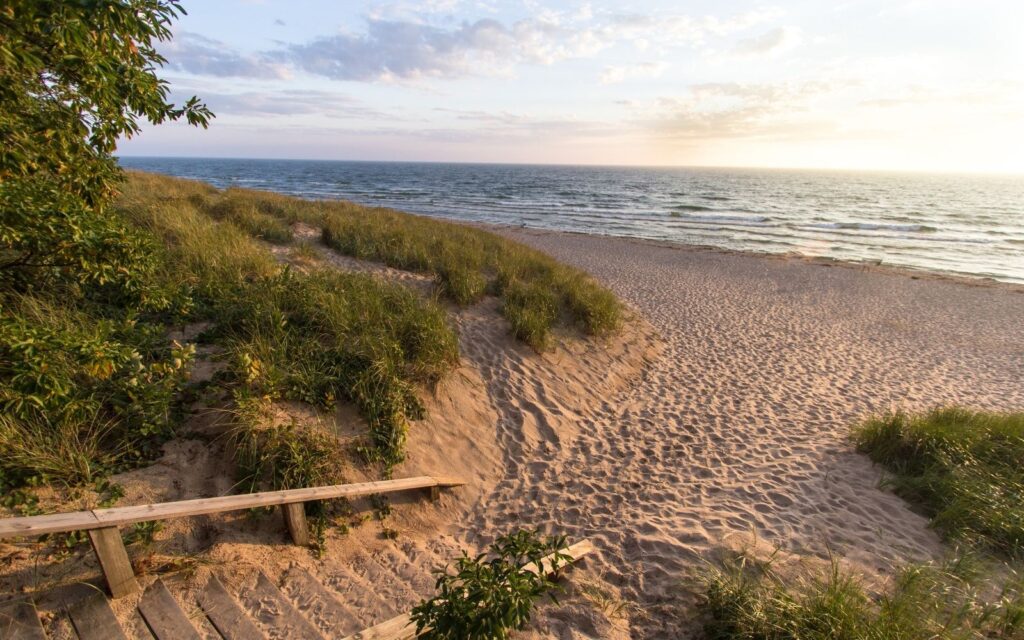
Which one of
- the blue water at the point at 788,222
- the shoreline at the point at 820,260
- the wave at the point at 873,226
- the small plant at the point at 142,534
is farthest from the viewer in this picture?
the wave at the point at 873,226

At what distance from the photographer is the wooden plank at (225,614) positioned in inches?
123

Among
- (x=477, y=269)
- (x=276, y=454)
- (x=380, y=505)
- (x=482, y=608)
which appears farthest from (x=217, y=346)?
(x=477, y=269)

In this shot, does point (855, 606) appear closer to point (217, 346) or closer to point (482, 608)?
point (482, 608)

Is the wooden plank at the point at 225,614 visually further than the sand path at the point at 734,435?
No

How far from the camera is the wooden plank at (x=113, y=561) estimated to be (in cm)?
286

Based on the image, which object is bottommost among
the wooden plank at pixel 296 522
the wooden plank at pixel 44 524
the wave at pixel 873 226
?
the wooden plank at pixel 296 522

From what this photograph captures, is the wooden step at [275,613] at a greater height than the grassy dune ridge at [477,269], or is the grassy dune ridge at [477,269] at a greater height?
the grassy dune ridge at [477,269]

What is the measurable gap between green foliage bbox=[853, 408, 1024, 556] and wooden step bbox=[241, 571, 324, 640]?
6553 millimetres

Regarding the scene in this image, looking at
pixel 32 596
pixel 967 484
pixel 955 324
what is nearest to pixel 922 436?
pixel 967 484

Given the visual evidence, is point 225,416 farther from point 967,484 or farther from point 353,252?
point 967,484

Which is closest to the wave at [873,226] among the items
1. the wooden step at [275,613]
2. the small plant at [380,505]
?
the small plant at [380,505]

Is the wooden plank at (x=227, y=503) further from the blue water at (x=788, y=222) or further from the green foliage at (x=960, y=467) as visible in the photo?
the blue water at (x=788, y=222)

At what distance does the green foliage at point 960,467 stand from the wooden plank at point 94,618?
25.0 ft

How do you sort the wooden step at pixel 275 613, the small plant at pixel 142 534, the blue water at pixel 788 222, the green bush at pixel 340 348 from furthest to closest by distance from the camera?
the blue water at pixel 788 222 → the green bush at pixel 340 348 → the small plant at pixel 142 534 → the wooden step at pixel 275 613
